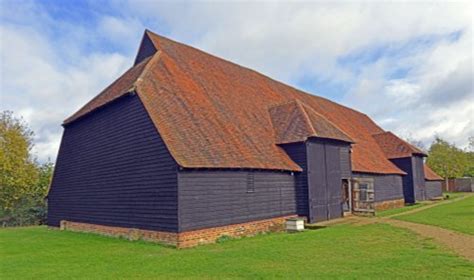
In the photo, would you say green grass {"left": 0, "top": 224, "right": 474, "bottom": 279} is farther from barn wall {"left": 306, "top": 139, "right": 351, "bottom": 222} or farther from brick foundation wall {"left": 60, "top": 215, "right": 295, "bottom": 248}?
barn wall {"left": 306, "top": 139, "right": 351, "bottom": 222}

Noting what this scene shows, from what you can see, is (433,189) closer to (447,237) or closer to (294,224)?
(294,224)

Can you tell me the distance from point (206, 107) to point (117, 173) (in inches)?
191

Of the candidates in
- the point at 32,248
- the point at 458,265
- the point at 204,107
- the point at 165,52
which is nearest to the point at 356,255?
the point at 458,265

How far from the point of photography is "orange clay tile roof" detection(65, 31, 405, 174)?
1490 cm

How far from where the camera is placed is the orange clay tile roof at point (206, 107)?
1490 centimetres

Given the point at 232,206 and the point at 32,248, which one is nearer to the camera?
the point at 32,248

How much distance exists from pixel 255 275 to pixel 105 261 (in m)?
4.66

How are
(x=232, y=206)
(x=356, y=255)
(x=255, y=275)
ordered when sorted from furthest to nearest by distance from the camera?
(x=232, y=206), (x=356, y=255), (x=255, y=275)

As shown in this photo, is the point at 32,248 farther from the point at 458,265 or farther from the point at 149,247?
the point at 458,265

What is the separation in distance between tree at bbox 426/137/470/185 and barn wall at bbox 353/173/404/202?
3214 centimetres

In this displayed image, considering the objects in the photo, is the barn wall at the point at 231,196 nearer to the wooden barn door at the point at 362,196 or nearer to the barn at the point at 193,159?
the barn at the point at 193,159

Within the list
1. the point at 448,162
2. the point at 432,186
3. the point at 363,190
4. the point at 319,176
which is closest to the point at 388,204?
the point at 363,190

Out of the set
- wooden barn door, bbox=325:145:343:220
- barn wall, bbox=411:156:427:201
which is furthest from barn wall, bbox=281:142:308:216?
barn wall, bbox=411:156:427:201

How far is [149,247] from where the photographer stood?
43.3ft
